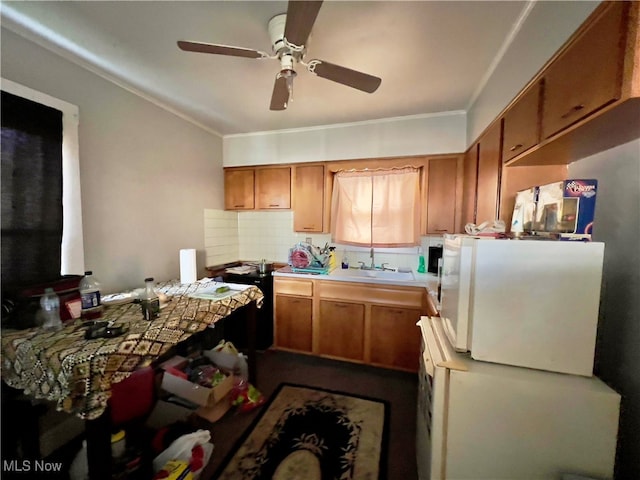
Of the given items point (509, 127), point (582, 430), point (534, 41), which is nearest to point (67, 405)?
point (582, 430)

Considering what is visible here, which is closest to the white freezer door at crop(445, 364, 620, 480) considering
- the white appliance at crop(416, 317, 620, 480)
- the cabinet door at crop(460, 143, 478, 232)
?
the white appliance at crop(416, 317, 620, 480)

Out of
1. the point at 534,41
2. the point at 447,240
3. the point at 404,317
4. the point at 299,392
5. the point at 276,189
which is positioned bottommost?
the point at 299,392

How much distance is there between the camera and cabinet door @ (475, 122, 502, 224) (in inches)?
60.0

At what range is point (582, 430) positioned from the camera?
2.60 ft

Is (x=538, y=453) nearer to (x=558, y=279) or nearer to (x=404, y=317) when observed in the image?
(x=558, y=279)

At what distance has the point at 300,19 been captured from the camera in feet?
3.14

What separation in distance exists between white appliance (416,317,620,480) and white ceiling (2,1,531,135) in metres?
1.64

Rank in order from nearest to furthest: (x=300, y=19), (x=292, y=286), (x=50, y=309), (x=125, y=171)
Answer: (x=300, y=19)
(x=50, y=309)
(x=125, y=171)
(x=292, y=286)

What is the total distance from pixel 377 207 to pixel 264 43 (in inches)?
71.7

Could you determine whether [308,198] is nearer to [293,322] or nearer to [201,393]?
[293,322]

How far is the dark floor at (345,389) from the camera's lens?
152cm

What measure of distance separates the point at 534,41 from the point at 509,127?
388 millimetres

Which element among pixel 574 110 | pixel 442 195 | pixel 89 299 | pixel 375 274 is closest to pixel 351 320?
pixel 375 274

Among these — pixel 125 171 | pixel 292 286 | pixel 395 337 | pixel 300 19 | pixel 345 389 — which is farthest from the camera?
pixel 292 286
